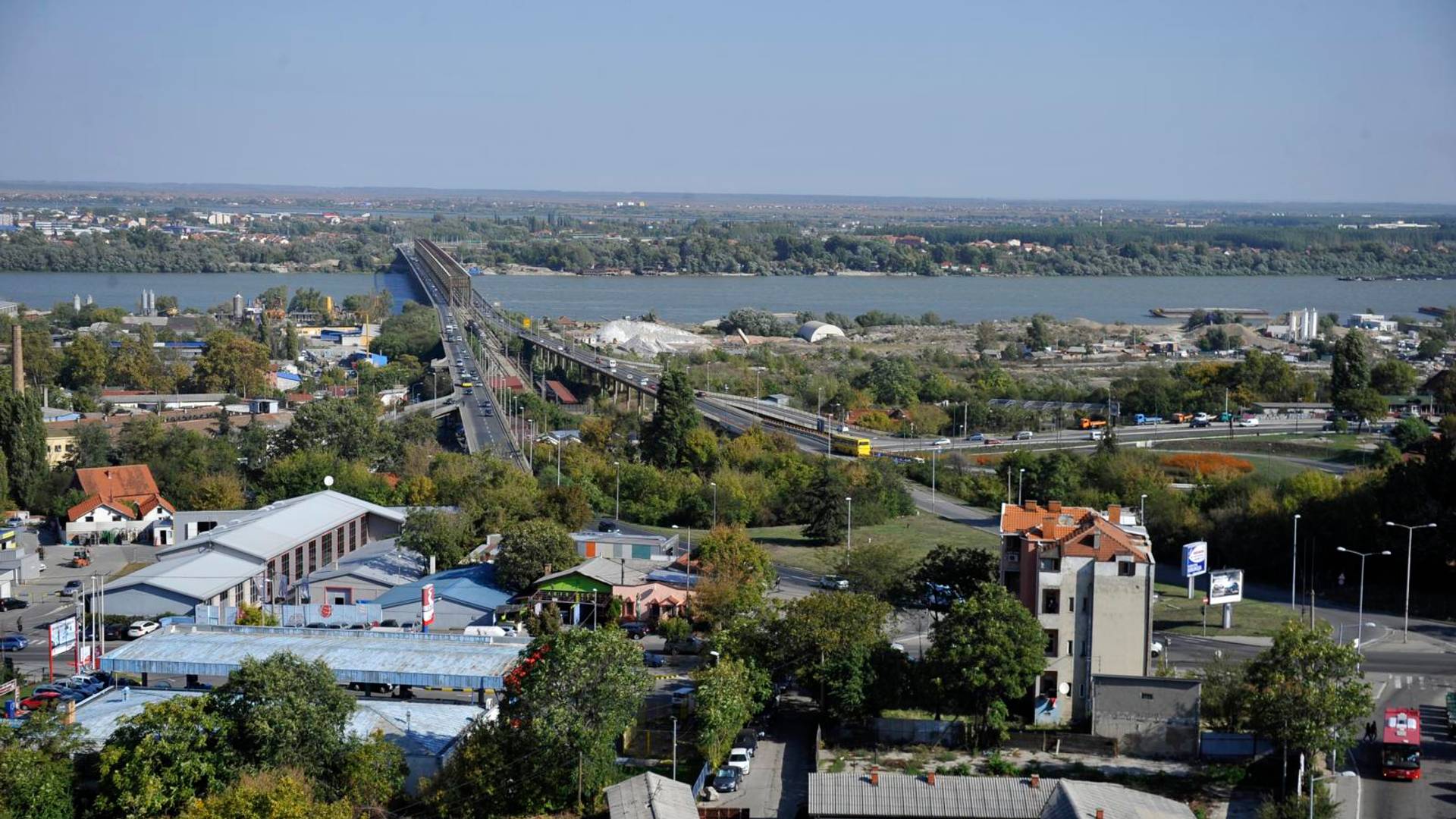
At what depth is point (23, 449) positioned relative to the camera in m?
23.7

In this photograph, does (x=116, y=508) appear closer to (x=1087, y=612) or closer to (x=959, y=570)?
(x=959, y=570)

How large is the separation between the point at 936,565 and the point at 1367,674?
4235 millimetres

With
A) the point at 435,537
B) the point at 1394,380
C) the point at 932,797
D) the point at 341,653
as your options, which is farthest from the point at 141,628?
the point at 1394,380

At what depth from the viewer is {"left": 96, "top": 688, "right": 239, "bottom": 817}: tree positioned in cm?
1094

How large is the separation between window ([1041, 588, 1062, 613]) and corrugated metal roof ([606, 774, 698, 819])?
4056 millimetres

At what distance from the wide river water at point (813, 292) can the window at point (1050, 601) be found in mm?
52921

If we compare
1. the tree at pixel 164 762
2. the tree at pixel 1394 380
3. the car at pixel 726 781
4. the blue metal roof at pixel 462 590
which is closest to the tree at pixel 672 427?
the blue metal roof at pixel 462 590

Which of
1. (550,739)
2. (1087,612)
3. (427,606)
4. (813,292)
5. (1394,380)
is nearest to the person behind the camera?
(550,739)

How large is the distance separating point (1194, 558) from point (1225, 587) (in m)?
0.99

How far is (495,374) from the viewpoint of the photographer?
4162 cm

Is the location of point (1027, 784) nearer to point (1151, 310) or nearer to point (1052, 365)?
point (1052, 365)

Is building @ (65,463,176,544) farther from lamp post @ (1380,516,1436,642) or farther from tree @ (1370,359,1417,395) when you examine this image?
tree @ (1370,359,1417,395)

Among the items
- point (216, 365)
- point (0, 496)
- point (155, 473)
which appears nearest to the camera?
point (0, 496)

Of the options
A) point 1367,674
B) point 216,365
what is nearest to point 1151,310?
point 216,365
